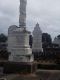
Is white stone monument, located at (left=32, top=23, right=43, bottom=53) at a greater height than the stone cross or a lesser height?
lesser

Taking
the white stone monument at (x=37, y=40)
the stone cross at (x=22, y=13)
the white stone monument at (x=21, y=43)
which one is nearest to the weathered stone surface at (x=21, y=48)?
the white stone monument at (x=21, y=43)

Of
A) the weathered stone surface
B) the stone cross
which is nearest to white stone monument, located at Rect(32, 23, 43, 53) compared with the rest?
the stone cross

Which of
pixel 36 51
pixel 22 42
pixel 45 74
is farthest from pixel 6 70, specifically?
pixel 36 51

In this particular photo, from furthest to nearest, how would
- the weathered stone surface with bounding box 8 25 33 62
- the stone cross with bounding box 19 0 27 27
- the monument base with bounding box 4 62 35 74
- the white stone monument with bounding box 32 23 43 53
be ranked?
the white stone monument with bounding box 32 23 43 53, the stone cross with bounding box 19 0 27 27, the weathered stone surface with bounding box 8 25 33 62, the monument base with bounding box 4 62 35 74

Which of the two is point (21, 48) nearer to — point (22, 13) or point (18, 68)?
point (18, 68)

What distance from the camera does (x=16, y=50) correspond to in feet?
118

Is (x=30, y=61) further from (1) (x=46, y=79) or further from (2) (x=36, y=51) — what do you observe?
(2) (x=36, y=51)

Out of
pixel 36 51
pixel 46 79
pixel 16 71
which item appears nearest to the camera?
pixel 46 79

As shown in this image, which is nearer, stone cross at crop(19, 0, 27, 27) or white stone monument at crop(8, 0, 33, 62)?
white stone monument at crop(8, 0, 33, 62)

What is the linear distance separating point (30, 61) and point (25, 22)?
18.7 ft

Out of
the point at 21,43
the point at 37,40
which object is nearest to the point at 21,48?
the point at 21,43

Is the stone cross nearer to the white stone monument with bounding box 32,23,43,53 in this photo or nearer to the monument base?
the monument base

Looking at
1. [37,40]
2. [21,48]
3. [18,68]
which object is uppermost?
[37,40]

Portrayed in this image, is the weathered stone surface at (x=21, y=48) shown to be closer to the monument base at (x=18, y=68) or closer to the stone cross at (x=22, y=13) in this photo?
the monument base at (x=18, y=68)
